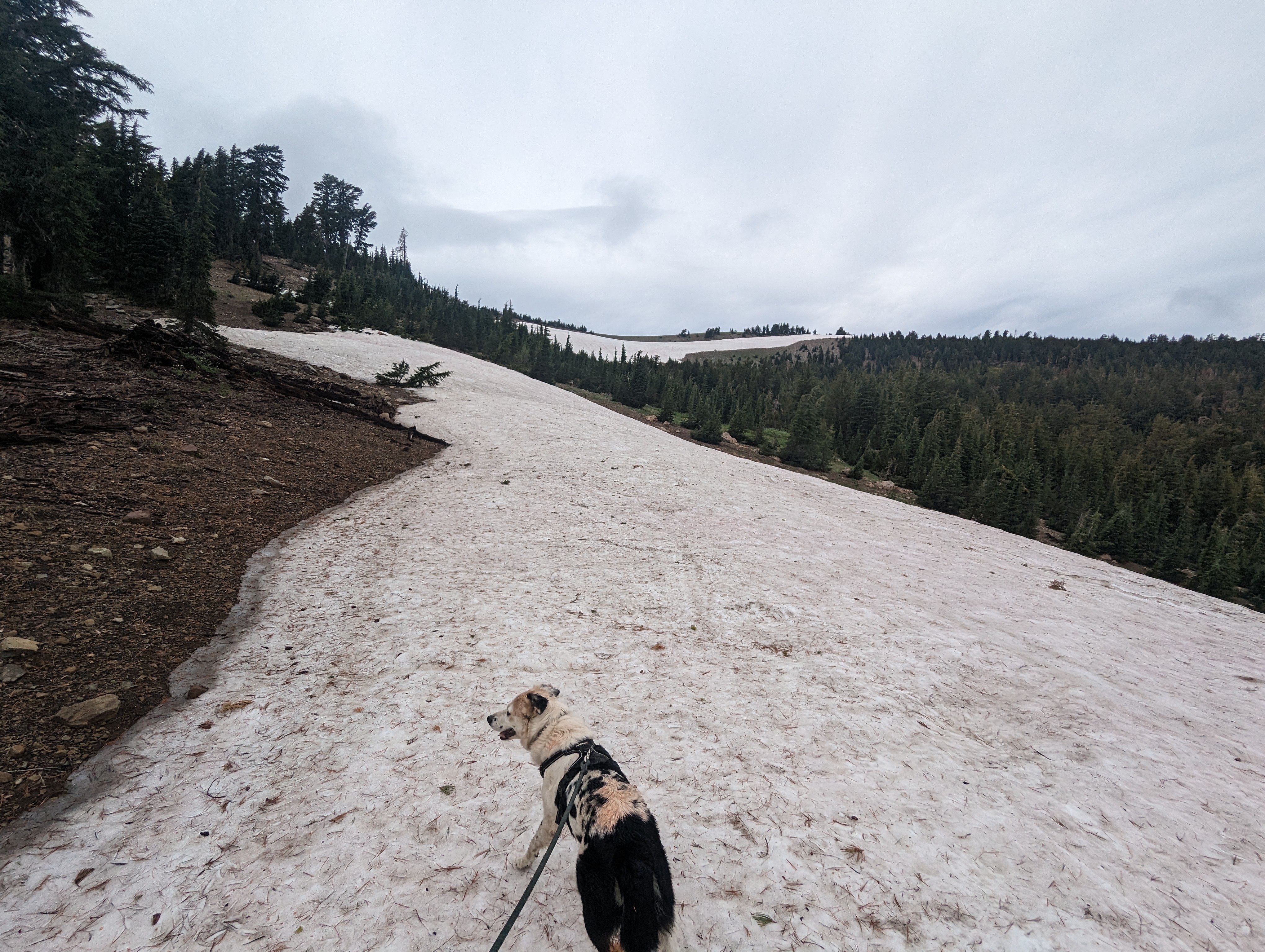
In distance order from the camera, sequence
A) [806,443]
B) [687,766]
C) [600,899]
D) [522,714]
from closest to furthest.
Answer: [600,899], [522,714], [687,766], [806,443]

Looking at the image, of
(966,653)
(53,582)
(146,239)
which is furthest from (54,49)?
(966,653)

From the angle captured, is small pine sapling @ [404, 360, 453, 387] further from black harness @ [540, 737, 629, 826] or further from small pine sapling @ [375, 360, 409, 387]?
black harness @ [540, 737, 629, 826]

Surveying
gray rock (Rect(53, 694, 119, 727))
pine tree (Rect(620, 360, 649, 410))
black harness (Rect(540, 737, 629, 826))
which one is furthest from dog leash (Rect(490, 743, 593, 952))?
pine tree (Rect(620, 360, 649, 410))

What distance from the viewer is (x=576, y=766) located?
11.5 feet

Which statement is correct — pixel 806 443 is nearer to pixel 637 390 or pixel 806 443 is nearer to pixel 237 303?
pixel 637 390

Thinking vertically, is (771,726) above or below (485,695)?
above

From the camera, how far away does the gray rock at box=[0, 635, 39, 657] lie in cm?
457

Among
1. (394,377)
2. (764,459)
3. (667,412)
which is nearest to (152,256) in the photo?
(394,377)

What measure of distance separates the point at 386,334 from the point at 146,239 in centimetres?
1691

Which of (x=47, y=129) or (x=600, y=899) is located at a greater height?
(x=47, y=129)

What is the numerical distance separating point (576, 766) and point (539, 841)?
601 millimetres

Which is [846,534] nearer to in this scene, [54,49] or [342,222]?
[54,49]

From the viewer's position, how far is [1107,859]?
3.95 m

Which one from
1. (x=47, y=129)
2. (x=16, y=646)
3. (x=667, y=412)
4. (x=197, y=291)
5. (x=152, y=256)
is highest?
(x=47, y=129)
